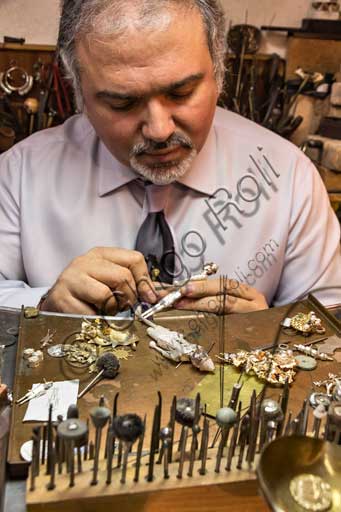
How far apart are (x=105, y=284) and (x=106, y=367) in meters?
0.28

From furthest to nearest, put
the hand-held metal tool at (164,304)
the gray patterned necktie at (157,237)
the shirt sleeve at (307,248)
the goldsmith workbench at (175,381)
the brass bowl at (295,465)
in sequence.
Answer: the shirt sleeve at (307,248) → the gray patterned necktie at (157,237) → the hand-held metal tool at (164,304) → the goldsmith workbench at (175,381) → the brass bowl at (295,465)

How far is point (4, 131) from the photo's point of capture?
6.51 ft

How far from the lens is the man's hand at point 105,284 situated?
118cm

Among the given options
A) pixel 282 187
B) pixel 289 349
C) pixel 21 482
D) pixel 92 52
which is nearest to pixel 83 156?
pixel 92 52

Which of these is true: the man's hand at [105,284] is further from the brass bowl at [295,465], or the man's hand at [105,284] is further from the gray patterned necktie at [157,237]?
the brass bowl at [295,465]

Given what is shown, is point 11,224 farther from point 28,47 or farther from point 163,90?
point 28,47

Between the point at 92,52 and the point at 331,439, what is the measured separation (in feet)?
2.91

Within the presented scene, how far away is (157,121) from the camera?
1181 mm

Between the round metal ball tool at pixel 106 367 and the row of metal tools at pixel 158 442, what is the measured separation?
0.22m

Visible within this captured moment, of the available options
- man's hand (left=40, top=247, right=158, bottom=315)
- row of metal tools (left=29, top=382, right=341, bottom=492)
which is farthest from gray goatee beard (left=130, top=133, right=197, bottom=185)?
row of metal tools (left=29, top=382, right=341, bottom=492)

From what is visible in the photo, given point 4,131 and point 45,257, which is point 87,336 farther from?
point 4,131

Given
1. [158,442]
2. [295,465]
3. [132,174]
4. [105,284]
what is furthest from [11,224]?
[295,465]

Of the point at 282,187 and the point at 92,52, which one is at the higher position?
the point at 92,52

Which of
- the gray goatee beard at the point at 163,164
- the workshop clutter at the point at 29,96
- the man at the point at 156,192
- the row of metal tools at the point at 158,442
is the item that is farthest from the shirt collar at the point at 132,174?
the row of metal tools at the point at 158,442
